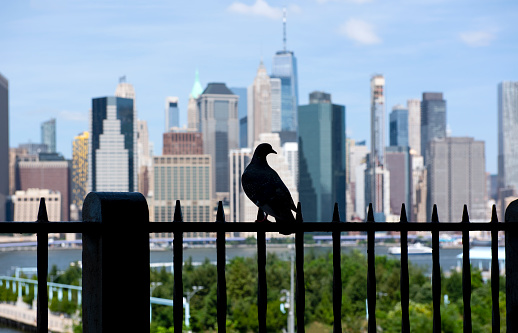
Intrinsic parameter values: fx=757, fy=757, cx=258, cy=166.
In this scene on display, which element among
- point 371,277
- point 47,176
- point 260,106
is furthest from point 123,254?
point 260,106

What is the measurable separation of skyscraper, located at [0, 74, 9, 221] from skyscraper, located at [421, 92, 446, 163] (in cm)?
8579

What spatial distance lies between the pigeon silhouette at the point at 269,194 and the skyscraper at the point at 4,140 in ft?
452

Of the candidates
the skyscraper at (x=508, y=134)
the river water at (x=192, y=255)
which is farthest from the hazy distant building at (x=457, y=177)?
the river water at (x=192, y=255)

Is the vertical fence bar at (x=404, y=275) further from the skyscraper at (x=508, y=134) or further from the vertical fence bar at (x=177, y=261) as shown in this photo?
the skyscraper at (x=508, y=134)

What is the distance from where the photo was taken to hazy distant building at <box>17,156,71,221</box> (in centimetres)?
14675

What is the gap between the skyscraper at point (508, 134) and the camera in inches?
5984

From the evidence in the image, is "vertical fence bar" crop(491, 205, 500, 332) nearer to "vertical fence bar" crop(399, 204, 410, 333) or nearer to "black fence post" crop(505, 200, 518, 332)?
"black fence post" crop(505, 200, 518, 332)

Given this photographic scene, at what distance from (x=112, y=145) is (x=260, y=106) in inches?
1603

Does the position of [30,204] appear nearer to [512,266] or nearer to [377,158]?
[377,158]

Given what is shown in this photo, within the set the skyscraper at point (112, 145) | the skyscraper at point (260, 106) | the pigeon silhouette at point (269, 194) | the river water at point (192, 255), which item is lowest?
the river water at point (192, 255)

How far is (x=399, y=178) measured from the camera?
506 feet

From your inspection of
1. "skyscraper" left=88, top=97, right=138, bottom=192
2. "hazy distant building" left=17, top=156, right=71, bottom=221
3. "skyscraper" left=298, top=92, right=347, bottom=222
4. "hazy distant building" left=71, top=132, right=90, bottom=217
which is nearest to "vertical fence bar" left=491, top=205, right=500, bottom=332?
"skyscraper" left=298, top=92, right=347, bottom=222

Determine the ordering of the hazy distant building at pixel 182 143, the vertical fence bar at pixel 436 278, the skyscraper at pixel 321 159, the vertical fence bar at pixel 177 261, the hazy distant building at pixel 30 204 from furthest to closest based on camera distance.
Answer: the hazy distant building at pixel 182 143
the skyscraper at pixel 321 159
the hazy distant building at pixel 30 204
the vertical fence bar at pixel 436 278
the vertical fence bar at pixel 177 261

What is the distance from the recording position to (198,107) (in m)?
170
